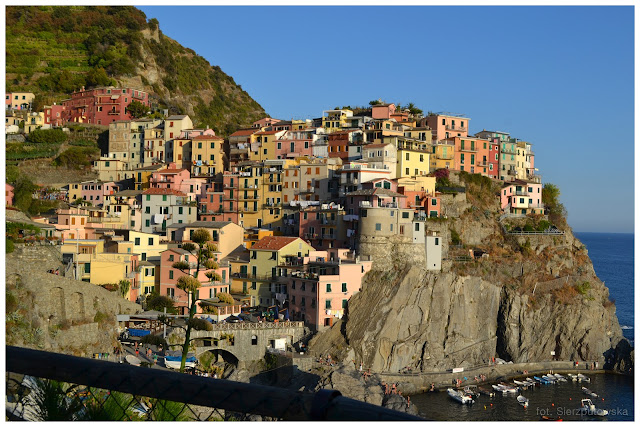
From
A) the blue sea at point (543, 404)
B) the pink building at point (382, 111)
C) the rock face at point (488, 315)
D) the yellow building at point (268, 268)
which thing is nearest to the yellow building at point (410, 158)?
the rock face at point (488, 315)

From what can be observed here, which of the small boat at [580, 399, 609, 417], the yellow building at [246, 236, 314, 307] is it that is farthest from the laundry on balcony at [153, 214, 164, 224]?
the small boat at [580, 399, 609, 417]

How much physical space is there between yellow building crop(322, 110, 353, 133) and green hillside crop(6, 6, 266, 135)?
17175 mm

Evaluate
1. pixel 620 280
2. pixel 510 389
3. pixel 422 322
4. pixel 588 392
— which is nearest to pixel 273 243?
pixel 422 322

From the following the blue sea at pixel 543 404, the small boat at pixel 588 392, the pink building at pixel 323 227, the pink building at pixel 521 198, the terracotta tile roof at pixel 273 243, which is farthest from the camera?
the pink building at pixel 521 198

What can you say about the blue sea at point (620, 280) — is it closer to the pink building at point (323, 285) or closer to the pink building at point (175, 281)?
the pink building at point (323, 285)

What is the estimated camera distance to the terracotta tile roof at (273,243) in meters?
45.0

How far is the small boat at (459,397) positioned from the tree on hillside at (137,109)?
127ft

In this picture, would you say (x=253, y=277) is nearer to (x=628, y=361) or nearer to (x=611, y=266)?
(x=628, y=361)

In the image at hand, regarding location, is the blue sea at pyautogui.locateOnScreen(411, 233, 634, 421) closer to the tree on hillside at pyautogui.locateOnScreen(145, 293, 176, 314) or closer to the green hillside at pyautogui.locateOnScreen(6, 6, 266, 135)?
the tree on hillside at pyautogui.locateOnScreen(145, 293, 176, 314)

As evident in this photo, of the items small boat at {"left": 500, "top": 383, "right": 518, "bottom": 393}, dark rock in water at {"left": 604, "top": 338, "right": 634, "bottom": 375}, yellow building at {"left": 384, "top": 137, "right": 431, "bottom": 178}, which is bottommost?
small boat at {"left": 500, "top": 383, "right": 518, "bottom": 393}

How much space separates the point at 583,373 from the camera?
48.6 metres

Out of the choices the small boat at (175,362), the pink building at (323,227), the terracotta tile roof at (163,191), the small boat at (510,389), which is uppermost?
the terracotta tile roof at (163,191)

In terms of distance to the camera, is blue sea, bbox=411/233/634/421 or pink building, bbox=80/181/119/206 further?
pink building, bbox=80/181/119/206

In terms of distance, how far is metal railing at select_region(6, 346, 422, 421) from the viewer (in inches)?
131
